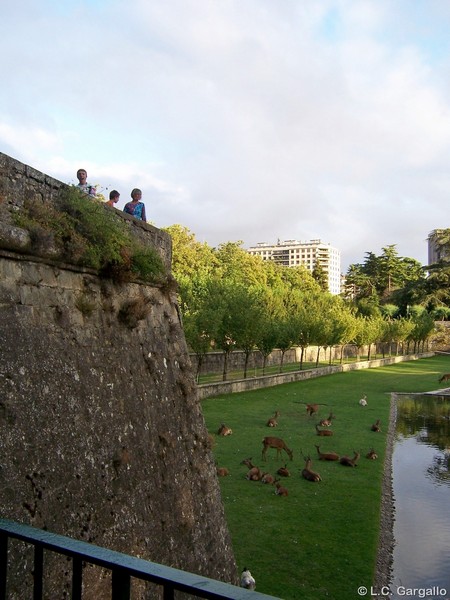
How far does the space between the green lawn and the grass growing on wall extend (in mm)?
6159

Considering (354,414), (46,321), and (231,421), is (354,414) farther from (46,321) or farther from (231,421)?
(46,321)

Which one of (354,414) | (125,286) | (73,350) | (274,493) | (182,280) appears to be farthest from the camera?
(182,280)

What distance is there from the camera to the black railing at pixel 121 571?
189 cm

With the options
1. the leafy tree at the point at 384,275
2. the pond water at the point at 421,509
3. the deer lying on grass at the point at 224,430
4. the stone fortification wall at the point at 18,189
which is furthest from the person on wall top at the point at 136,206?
the leafy tree at the point at 384,275

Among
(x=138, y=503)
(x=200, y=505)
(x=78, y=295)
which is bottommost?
(x=200, y=505)

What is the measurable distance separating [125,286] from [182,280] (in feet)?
122

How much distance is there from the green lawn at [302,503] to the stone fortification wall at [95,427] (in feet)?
8.98

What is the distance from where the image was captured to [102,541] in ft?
18.5

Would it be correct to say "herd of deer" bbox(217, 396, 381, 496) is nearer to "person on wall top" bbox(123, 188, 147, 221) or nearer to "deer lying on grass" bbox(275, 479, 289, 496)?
"deer lying on grass" bbox(275, 479, 289, 496)

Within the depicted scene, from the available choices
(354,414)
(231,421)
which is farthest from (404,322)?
(231,421)

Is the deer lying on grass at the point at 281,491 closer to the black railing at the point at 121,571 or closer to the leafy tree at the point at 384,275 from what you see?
the black railing at the point at 121,571

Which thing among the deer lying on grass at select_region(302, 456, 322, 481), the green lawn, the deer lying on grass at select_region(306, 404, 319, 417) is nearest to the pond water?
the green lawn

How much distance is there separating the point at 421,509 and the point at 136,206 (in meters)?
11.2

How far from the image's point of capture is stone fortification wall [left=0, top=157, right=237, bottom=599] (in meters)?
4.88
